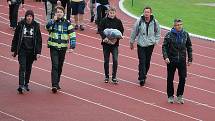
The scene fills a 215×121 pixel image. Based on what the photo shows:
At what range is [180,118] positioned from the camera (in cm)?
1084

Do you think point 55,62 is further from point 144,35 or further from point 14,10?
point 14,10

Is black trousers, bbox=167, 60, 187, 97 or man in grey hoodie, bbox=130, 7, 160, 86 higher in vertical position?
man in grey hoodie, bbox=130, 7, 160, 86

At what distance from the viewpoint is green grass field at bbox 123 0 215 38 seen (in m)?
21.5

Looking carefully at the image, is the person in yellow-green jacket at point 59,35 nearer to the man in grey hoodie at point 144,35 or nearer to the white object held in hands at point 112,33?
the white object held in hands at point 112,33

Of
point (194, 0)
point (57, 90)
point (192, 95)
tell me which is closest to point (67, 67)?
point (57, 90)

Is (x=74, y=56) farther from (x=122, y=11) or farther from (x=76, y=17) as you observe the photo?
(x=122, y=11)

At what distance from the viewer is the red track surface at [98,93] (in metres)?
10.8

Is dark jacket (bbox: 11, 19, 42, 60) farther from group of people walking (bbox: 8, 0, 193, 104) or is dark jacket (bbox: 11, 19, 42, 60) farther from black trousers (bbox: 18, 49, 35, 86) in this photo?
black trousers (bbox: 18, 49, 35, 86)

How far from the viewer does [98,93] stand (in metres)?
12.3

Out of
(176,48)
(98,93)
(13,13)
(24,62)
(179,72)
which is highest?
(176,48)

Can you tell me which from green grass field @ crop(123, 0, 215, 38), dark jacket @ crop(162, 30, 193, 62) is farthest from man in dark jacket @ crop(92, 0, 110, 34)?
dark jacket @ crop(162, 30, 193, 62)

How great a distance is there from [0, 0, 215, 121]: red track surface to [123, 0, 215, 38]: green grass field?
4.63m

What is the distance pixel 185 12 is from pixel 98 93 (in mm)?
13631

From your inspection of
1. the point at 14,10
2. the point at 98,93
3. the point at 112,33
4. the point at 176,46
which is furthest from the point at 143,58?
the point at 14,10
